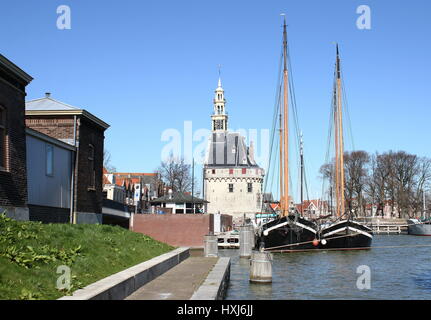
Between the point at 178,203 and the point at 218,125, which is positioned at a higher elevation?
the point at 218,125

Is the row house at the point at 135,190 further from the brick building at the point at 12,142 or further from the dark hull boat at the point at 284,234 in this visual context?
the brick building at the point at 12,142

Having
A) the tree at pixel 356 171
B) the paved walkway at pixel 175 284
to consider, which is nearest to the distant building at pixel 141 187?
the tree at pixel 356 171

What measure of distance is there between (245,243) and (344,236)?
36.5 ft

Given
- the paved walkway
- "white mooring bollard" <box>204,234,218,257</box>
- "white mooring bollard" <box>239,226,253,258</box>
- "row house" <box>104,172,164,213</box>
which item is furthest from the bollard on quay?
"row house" <box>104,172,164,213</box>

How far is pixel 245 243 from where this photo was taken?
137ft

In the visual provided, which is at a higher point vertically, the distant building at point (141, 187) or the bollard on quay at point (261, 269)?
the distant building at point (141, 187)

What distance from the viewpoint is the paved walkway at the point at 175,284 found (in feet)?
40.8

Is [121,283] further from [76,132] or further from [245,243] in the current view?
[245,243]

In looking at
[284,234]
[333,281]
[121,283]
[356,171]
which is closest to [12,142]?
[121,283]

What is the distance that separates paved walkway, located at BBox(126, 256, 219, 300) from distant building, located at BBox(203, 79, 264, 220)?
8125 centimetres

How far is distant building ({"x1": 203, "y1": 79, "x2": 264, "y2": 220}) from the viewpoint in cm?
10281

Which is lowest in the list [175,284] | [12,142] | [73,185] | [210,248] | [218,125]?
[210,248]

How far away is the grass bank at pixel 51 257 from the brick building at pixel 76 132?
10.2m
